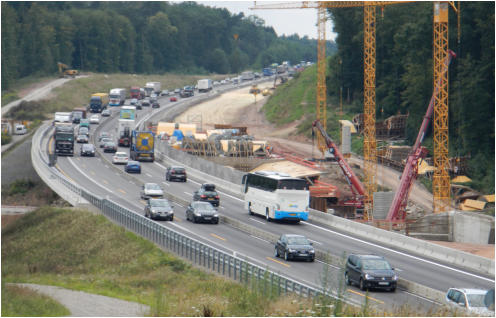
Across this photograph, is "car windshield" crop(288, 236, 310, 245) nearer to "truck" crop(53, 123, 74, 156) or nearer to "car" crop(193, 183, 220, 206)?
"car" crop(193, 183, 220, 206)

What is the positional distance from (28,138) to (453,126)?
210 ft

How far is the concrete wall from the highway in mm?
7724

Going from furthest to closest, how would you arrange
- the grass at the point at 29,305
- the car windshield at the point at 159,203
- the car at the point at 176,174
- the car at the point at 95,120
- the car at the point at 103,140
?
1. the car at the point at 95,120
2. the car at the point at 103,140
3. the car at the point at 176,174
4. the car windshield at the point at 159,203
5. the grass at the point at 29,305

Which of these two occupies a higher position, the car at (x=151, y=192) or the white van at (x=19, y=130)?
the car at (x=151, y=192)

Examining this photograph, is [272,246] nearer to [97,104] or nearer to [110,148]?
[110,148]

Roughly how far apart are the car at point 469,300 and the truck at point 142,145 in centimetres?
6328

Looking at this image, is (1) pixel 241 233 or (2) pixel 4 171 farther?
(2) pixel 4 171

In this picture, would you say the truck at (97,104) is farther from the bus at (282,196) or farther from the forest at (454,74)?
the bus at (282,196)

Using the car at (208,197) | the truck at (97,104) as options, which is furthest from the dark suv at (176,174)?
the truck at (97,104)

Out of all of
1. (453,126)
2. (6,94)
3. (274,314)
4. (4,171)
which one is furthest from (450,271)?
(6,94)

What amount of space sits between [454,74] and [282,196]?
172ft

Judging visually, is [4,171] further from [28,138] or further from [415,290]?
[415,290]

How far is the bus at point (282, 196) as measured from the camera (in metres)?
52.3

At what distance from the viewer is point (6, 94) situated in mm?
167375
